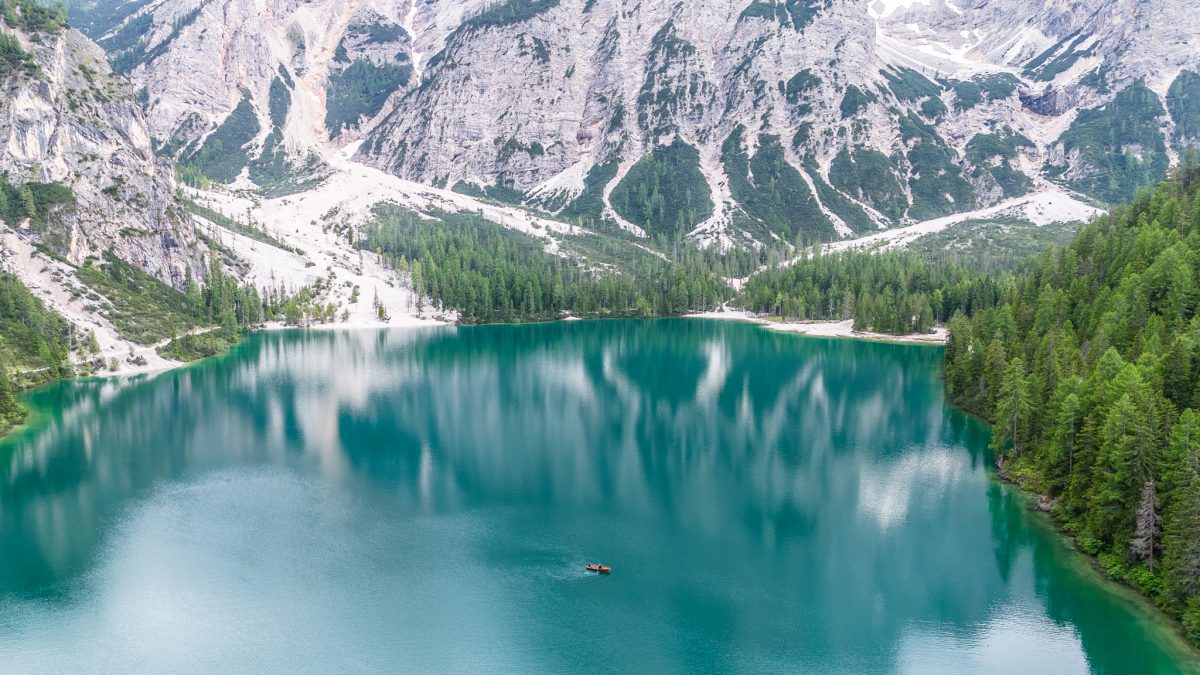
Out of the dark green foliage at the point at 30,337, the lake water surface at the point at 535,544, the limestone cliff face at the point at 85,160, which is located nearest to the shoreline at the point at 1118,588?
the lake water surface at the point at 535,544

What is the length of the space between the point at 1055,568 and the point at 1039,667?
11.5 metres

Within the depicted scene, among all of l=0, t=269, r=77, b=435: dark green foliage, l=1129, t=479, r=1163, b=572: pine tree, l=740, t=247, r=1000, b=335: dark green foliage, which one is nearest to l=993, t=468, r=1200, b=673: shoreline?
l=1129, t=479, r=1163, b=572: pine tree

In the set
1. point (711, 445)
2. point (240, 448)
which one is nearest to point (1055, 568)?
point (711, 445)

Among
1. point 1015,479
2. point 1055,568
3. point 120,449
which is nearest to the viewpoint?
point 1055,568

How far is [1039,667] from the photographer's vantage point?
33.8 meters

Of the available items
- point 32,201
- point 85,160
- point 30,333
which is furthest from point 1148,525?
point 85,160

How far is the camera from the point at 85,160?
152750 millimetres

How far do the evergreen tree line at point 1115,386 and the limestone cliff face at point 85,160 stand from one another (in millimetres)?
151057

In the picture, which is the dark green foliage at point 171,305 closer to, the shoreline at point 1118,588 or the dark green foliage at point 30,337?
the dark green foliage at point 30,337

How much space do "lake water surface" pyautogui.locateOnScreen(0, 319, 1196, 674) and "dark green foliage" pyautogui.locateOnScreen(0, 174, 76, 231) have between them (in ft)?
185

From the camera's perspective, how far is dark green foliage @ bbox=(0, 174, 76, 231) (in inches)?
5079

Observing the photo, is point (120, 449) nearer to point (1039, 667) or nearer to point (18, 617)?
point (18, 617)

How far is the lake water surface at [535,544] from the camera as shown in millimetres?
35688

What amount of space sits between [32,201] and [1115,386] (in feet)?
532
